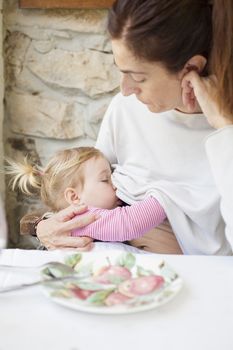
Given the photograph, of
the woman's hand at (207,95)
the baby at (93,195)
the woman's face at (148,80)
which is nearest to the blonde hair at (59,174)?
the baby at (93,195)

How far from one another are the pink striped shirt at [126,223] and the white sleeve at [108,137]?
27 centimetres

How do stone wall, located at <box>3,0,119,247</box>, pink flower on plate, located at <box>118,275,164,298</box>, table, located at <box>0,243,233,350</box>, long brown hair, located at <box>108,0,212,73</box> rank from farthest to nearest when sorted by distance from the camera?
→ stone wall, located at <box>3,0,119,247</box> → long brown hair, located at <box>108,0,212,73</box> → pink flower on plate, located at <box>118,275,164,298</box> → table, located at <box>0,243,233,350</box>

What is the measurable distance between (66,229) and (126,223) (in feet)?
0.47

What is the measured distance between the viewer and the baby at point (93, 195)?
133 centimetres

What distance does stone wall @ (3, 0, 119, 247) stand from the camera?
7.14ft

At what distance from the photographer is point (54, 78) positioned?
223 centimetres

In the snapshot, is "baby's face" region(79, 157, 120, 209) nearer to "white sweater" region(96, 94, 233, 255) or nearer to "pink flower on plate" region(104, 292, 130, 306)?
"white sweater" region(96, 94, 233, 255)

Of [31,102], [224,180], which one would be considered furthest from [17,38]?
[224,180]

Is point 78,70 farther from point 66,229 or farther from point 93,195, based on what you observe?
point 66,229

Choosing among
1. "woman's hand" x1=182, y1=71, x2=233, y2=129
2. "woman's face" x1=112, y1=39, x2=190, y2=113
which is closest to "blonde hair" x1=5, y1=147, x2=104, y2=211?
"woman's face" x1=112, y1=39, x2=190, y2=113

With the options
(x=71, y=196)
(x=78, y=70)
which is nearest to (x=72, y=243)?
(x=71, y=196)

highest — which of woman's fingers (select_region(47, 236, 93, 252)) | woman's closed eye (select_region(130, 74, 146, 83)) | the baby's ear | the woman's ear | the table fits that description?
the woman's ear

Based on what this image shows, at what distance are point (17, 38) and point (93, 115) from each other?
0.44m

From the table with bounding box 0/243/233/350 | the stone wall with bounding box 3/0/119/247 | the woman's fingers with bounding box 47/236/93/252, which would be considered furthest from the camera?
the stone wall with bounding box 3/0/119/247
